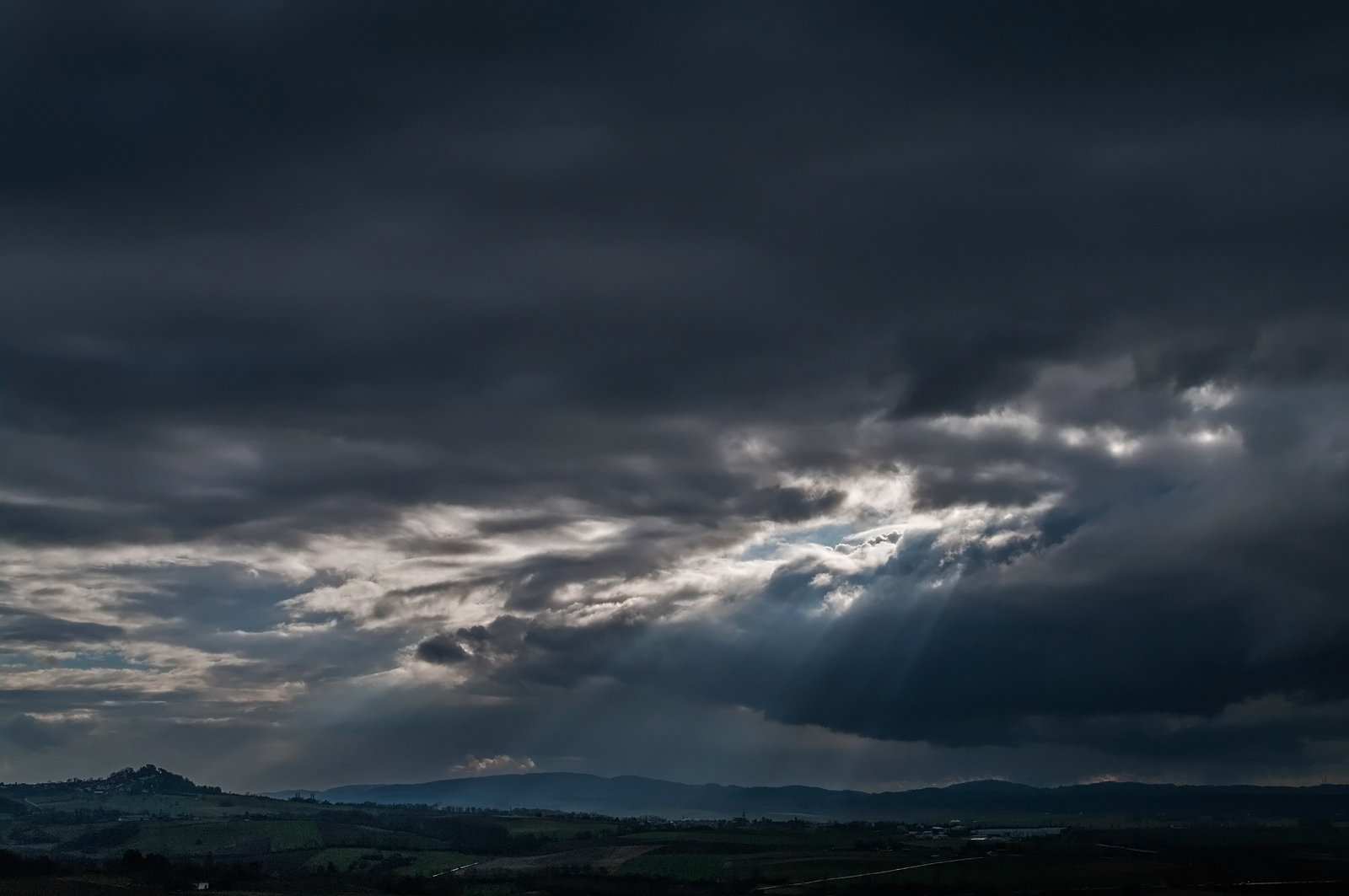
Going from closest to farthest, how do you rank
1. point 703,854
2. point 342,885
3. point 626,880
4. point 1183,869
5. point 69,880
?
1. point 1183,869
2. point 69,880
3. point 342,885
4. point 626,880
5. point 703,854

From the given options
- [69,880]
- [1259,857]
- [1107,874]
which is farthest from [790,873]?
[69,880]

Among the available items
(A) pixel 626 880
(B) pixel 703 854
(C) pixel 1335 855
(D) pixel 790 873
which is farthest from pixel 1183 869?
(B) pixel 703 854

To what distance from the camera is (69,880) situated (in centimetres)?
14000

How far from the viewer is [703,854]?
645 ft

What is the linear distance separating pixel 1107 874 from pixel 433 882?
89.1m

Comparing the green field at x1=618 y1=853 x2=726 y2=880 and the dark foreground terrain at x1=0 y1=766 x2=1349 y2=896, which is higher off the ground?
the dark foreground terrain at x1=0 y1=766 x2=1349 y2=896

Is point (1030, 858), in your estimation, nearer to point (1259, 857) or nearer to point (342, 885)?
point (1259, 857)

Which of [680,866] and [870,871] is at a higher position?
[870,871]

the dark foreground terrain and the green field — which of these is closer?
the dark foreground terrain

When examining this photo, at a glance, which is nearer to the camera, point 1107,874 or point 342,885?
point 1107,874

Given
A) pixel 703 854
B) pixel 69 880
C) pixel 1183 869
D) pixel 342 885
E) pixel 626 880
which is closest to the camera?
pixel 1183 869

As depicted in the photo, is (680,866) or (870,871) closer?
(870,871)

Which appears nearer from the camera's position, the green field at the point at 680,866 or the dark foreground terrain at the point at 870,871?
the dark foreground terrain at the point at 870,871

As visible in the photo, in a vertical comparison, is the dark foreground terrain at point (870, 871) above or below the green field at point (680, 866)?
above
